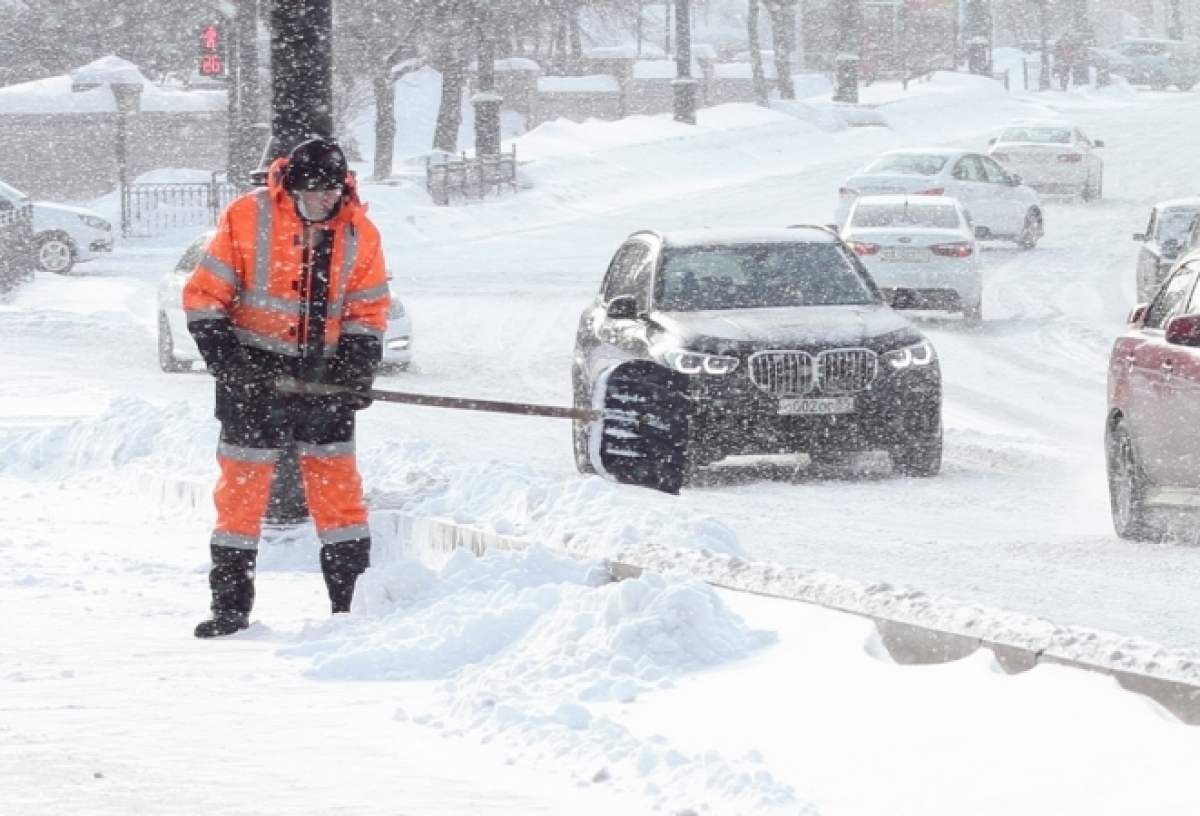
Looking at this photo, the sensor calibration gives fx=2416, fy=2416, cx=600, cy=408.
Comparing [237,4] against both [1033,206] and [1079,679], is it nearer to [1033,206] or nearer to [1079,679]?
[1033,206]

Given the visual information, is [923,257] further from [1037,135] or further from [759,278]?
[1037,135]

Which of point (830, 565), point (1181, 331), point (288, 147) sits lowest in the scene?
point (830, 565)

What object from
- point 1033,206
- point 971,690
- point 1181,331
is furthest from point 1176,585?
point 1033,206

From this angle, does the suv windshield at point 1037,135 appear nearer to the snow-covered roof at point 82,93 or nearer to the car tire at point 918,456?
the snow-covered roof at point 82,93

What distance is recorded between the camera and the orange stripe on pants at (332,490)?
26.1ft

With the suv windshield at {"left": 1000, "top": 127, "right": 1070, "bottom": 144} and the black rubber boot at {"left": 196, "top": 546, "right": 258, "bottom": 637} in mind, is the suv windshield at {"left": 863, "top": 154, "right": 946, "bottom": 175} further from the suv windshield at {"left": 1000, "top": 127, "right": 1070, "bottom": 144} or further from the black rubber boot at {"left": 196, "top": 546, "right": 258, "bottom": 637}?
the black rubber boot at {"left": 196, "top": 546, "right": 258, "bottom": 637}

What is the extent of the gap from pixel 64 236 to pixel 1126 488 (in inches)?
1059

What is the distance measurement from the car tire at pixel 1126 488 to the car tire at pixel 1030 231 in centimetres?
2218

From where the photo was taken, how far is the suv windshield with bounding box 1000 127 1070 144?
41.5 meters

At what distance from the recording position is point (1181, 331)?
33.0ft

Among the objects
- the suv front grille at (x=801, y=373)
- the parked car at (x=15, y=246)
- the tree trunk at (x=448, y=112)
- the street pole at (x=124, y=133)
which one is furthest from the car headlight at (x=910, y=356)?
the tree trunk at (x=448, y=112)

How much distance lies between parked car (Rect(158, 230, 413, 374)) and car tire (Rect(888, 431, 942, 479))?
291 inches

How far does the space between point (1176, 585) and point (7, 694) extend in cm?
487

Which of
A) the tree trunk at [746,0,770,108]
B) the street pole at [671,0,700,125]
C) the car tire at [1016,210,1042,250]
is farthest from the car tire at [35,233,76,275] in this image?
the tree trunk at [746,0,770,108]
